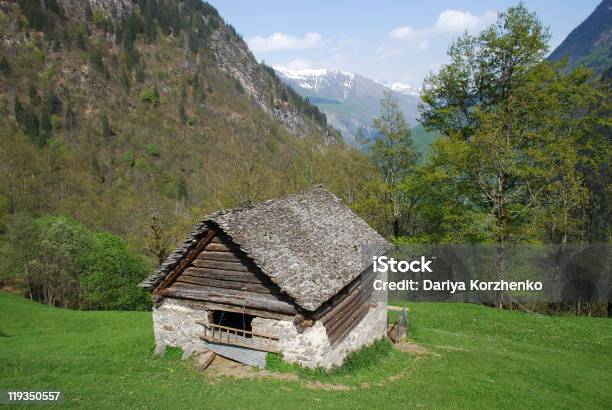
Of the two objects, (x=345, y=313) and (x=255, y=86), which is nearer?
(x=345, y=313)

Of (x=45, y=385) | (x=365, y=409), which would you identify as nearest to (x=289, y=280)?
(x=365, y=409)

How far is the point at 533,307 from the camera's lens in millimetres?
34594

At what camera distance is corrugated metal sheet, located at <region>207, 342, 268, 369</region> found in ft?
54.7

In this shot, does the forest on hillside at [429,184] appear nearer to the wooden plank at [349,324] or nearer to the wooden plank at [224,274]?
the wooden plank at [349,324]

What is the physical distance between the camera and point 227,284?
57.3 feet

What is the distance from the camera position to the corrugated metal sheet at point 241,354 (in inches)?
656

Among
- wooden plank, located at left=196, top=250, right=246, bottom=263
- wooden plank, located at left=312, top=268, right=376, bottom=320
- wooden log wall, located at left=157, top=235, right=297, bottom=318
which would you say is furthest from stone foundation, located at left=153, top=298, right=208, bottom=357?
wooden plank, located at left=312, top=268, right=376, bottom=320

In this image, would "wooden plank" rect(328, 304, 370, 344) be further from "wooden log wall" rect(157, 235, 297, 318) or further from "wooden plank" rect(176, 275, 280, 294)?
"wooden plank" rect(176, 275, 280, 294)

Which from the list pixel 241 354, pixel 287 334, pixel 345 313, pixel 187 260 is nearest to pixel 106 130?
pixel 187 260

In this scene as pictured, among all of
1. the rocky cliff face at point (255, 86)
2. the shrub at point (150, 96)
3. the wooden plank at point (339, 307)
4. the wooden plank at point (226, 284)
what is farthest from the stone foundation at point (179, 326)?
the rocky cliff face at point (255, 86)

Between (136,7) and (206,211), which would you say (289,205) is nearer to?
(206,211)

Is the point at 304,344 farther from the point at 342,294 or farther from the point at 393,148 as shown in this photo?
the point at 393,148

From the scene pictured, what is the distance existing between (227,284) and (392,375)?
8492 millimetres

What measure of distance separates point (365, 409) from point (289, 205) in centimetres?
1100
